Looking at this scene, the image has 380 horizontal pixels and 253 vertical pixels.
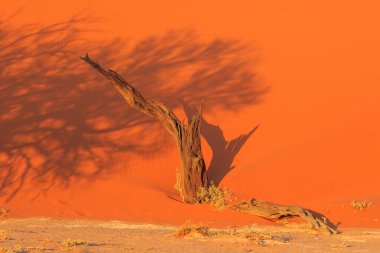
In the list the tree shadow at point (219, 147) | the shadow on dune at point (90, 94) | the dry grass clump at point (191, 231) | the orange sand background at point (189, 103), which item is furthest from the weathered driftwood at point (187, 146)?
the dry grass clump at point (191, 231)

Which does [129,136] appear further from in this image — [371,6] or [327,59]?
[371,6]

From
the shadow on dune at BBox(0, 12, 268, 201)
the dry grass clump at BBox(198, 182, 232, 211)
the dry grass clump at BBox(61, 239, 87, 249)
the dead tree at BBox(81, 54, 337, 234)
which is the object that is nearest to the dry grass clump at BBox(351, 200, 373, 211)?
the dry grass clump at BBox(198, 182, 232, 211)

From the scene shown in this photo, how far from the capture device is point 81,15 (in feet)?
70.7

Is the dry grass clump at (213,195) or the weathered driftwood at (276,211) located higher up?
the dry grass clump at (213,195)

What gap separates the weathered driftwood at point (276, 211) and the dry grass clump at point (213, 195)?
457 millimetres

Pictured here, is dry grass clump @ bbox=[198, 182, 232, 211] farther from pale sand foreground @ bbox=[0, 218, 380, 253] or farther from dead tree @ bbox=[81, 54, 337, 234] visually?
pale sand foreground @ bbox=[0, 218, 380, 253]

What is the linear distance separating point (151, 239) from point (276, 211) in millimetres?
3356

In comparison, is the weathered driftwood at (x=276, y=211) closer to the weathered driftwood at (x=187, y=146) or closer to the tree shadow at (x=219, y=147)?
the weathered driftwood at (x=187, y=146)

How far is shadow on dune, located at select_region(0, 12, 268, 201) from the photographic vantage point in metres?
15.5

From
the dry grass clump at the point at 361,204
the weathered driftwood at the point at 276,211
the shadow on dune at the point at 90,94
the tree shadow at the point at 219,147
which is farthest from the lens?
the shadow on dune at the point at 90,94

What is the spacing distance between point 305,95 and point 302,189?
14.2 ft

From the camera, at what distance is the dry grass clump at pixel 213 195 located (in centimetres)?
1337

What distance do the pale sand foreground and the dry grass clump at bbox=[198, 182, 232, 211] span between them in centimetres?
173

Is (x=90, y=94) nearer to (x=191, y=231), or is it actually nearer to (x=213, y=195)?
(x=213, y=195)
